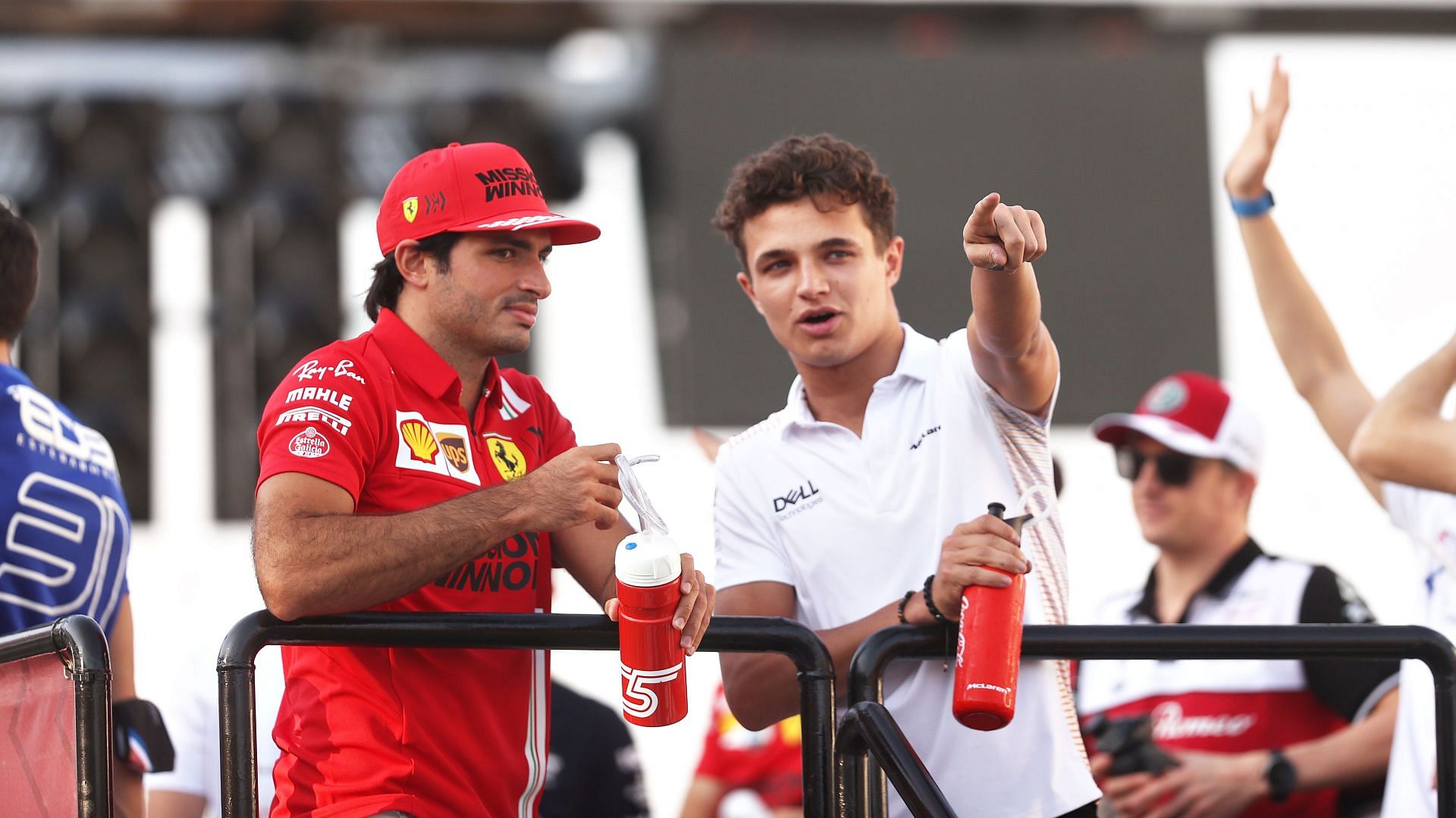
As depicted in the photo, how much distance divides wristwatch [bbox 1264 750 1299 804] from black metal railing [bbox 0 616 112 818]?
2.40 meters

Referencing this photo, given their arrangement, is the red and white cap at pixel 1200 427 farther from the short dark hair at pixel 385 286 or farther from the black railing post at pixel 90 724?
the black railing post at pixel 90 724

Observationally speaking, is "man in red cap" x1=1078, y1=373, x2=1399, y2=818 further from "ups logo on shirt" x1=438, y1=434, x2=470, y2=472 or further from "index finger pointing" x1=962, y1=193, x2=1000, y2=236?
"ups logo on shirt" x1=438, y1=434, x2=470, y2=472

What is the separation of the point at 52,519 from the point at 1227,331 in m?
6.44

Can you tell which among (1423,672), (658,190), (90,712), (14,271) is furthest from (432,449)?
(658,190)

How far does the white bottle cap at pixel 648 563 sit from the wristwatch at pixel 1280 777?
1856 mm

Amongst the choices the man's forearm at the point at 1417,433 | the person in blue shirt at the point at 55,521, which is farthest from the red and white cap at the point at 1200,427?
the person in blue shirt at the point at 55,521

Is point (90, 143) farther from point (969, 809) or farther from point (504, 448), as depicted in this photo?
point (969, 809)

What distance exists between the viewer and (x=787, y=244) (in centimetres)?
294

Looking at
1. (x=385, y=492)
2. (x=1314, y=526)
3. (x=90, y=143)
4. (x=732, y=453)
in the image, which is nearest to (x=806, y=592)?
(x=732, y=453)

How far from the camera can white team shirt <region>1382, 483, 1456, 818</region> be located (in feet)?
10.5

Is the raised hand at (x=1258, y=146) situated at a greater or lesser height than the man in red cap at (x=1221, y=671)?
greater

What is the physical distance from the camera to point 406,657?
2.50 meters

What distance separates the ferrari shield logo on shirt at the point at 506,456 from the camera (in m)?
2.71

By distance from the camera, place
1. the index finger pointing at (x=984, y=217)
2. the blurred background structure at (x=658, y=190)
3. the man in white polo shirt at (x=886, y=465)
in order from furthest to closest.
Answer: the blurred background structure at (x=658, y=190) → the man in white polo shirt at (x=886, y=465) → the index finger pointing at (x=984, y=217)
